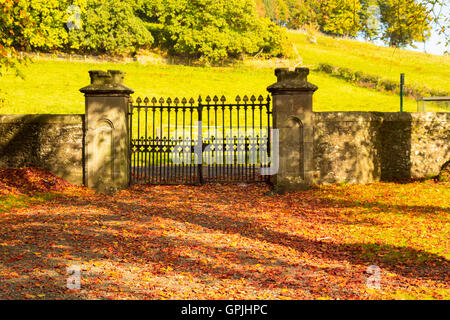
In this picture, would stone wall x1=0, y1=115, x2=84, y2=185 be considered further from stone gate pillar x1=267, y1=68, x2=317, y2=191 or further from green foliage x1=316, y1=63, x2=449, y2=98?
green foliage x1=316, y1=63, x2=449, y2=98

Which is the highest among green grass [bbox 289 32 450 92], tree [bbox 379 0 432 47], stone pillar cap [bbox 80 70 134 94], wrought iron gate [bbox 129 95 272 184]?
green grass [bbox 289 32 450 92]

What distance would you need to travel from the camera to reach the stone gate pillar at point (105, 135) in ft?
38.4

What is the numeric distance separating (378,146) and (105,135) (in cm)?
789

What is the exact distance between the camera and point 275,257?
249 inches

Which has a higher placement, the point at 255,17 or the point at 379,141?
the point at 255,17

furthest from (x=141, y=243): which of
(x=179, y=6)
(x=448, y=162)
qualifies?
(x=179, y=6)

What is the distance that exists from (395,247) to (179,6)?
170 ft

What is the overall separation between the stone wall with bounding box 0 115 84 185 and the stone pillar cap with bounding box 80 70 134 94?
2.88ft

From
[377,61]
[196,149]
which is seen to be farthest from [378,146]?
[377,61]

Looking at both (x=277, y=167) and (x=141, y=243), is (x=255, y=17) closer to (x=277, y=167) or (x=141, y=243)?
(x=277, y=167)

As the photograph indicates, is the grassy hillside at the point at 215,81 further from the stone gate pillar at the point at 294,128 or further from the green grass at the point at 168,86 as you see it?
the stone gate pillar at the point at 294,128

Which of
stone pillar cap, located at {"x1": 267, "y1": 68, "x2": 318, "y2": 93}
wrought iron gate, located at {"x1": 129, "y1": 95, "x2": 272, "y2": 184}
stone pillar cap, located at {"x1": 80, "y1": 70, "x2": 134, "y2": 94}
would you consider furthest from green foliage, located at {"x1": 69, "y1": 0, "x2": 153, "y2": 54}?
stone pillar cap, located at {"x1": 267, "y1": 68, "x2": 318, "y2": 93}

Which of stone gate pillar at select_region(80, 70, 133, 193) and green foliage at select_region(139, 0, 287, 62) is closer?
stone gate pillar at select_region(80, 70, 133, 193)

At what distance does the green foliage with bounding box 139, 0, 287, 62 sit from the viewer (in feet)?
167
